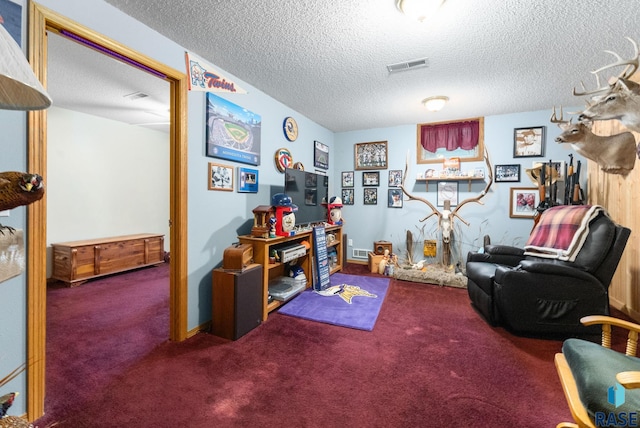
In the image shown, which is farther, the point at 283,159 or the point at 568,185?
the point at 283,159

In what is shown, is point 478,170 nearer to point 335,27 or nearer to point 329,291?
point 329,291

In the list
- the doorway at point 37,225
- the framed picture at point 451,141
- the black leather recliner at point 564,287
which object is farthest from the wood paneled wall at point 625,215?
the doorway at point 37,225

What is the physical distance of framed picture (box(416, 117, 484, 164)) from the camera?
4141mm

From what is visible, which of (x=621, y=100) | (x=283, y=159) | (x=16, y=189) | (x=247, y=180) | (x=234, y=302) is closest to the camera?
(x=16, y=189)

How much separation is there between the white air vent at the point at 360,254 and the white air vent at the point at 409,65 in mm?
3056

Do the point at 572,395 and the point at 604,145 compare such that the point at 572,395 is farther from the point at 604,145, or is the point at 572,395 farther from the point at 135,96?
the point at 135,96

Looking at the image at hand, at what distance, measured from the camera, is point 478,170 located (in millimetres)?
4137

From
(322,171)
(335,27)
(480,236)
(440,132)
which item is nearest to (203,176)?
(335,27)

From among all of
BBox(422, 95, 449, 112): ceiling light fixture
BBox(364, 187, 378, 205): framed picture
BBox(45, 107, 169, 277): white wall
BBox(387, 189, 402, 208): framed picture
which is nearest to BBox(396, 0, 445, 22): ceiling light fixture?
BBox(422, 95, 449, 112): ceiling light fixture

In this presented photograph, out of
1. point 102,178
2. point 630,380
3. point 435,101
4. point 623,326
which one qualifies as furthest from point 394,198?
point 102,178

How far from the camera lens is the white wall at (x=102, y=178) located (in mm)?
3816

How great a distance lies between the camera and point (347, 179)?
504 centimetres

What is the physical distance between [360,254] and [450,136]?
7.95 ft

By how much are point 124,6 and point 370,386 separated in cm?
290
